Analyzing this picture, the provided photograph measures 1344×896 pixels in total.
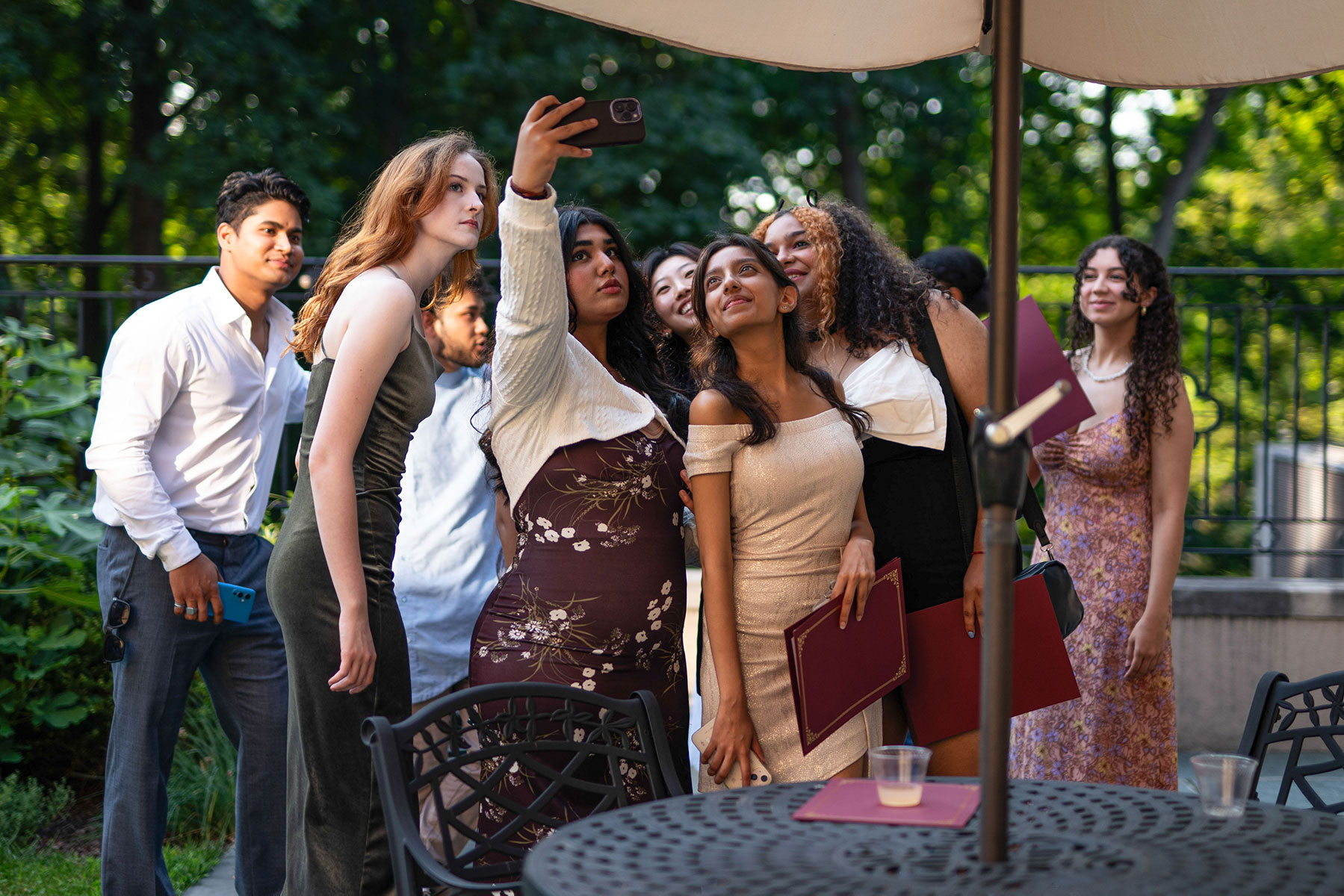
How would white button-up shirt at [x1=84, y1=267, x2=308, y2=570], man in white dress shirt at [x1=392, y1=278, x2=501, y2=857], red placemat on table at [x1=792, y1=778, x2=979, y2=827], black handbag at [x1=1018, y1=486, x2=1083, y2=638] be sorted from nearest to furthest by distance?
red placemat on table at [x1=792, y1=778, x2=979, y2=827], black handbag at [x1=1018, y1=486, x2=1083, y2=638], white button-up shirt at [x1=84, y1=267, x2=308, y2=570], man in white dress shirt at [x1=392, y1=278, x2=501, y2=857]

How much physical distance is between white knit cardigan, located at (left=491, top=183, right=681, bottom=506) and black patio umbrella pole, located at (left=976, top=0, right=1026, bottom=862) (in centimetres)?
106

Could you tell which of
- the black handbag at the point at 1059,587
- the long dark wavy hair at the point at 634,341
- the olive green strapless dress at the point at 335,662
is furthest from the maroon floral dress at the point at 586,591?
the black handbag at the point at 1059,587

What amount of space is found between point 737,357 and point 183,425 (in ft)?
5.20

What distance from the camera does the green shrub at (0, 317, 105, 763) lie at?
4.23 metres

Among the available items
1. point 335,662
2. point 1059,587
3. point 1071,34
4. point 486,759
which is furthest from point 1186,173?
point 486,759

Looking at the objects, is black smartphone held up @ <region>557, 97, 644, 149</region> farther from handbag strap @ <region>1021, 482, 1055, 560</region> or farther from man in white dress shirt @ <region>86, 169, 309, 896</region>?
man in white dress shirt @ <region>86, 169, 309, 896</region>

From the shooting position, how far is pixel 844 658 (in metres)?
2.38

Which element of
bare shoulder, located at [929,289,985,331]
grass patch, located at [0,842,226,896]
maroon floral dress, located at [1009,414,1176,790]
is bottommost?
grass patch, located at [0,842,226,896]

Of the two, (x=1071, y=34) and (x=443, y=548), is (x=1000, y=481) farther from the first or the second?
(x=443, y=548)

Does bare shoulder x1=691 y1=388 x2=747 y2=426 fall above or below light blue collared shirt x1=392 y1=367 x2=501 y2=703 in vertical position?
above

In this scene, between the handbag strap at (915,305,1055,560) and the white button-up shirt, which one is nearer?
the handbag strap at (915,305,1055,560)

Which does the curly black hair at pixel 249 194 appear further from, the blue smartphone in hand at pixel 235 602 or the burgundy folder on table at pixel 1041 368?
the burgundy folder on table at pixel 1041 368

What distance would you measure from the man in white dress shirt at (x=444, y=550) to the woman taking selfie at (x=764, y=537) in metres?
0.96

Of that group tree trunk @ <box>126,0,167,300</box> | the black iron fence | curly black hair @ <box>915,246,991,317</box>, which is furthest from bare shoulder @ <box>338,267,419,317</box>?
tree trunk @ <box>126,0,167,300</box>
